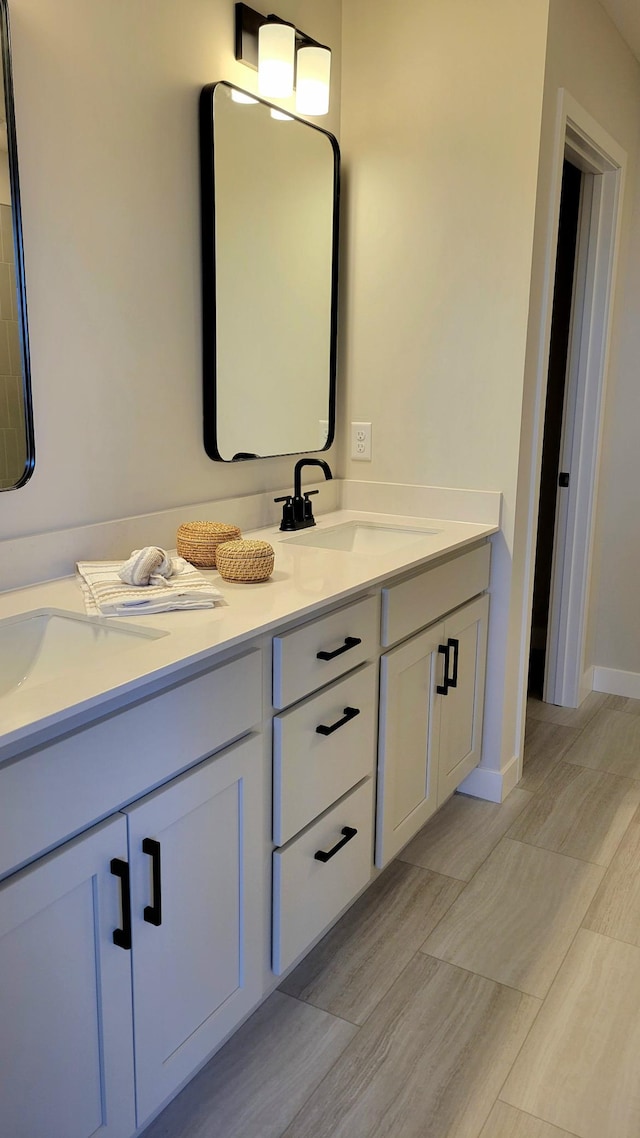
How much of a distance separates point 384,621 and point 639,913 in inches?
38.5

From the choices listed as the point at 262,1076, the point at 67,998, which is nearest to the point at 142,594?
the point at 67,998

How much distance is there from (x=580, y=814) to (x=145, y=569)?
1653mm

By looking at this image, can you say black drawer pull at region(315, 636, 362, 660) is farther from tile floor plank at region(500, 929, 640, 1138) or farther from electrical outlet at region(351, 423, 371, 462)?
electrical outlet at region(351, 423, 371, 462)

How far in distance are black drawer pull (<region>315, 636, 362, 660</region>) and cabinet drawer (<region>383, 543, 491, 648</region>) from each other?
0.15 meters

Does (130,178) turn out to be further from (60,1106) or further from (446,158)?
(60,1106)

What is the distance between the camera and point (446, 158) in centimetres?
236

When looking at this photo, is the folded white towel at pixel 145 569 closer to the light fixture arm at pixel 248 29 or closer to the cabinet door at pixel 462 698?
the cabinet door at pixel 462 698

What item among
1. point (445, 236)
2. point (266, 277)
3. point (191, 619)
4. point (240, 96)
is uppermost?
point (240, 96)

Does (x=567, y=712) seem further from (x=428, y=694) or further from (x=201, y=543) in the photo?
(x=201, y=543)

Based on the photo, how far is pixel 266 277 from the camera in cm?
224

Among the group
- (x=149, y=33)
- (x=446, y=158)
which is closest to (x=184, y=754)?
(x=149, y=33)

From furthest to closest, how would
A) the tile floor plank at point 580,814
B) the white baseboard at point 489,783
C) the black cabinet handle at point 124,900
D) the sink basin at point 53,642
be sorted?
the white baseboard at point 489,783 → the tile floor plank at point 580,814 → the sink basin at point 53,642 → the black cabinet handle at point 124,900

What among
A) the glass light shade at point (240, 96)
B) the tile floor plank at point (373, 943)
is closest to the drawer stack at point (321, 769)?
the tile floor plank at point (373, 943)

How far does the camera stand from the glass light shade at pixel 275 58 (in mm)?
2043
